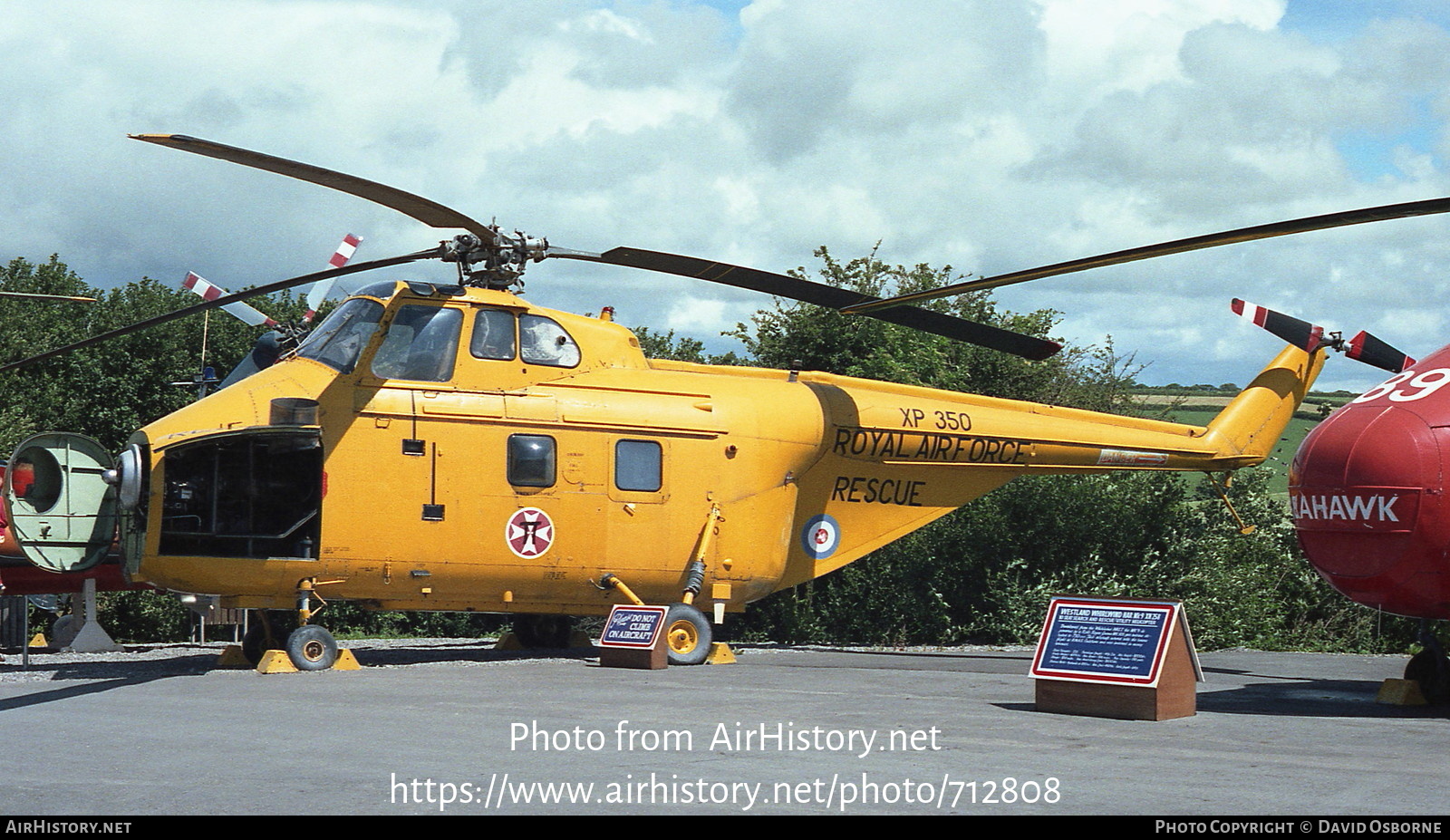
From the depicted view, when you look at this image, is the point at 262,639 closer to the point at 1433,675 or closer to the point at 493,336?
the point at 493,336

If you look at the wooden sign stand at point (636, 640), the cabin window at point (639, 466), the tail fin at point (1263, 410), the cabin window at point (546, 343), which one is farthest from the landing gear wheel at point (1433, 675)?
the cabin window at point (546, 343)

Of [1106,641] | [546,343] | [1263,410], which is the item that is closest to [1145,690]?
[1106,641]

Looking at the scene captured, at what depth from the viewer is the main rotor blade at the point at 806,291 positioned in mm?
15383

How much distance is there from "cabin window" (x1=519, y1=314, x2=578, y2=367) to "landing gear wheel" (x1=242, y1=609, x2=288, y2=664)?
4.35 m

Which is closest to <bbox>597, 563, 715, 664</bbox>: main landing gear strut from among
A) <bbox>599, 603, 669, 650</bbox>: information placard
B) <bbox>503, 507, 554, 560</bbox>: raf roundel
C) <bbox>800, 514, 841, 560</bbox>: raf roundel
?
<bbox>599, 603, 669, 650</bbox>: information placard

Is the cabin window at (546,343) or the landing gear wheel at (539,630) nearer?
the cabin window at (546,343)

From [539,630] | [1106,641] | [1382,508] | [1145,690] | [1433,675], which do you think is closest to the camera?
[1145,690]

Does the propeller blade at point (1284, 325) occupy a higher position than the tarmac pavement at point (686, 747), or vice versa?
the propeller blade at point (1284, 325)

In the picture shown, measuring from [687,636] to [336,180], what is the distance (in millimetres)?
6929

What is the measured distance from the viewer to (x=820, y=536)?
18344 mm

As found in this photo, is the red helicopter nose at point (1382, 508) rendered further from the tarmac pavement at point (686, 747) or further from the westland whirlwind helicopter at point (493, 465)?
the westland whirlwind helicopter at point (493, 465)

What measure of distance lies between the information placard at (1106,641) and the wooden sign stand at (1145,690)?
0.02 m

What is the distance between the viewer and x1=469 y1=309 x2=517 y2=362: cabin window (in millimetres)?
16047

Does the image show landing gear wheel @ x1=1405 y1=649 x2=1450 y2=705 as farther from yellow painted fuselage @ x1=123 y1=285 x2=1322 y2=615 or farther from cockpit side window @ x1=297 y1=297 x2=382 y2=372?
cockpit side window @ x1=297 y1=297 x2=382 y2=372
